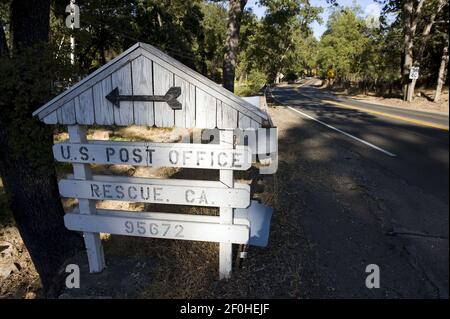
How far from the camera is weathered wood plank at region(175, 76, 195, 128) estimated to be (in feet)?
9.80

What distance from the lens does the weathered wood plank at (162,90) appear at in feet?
9.83

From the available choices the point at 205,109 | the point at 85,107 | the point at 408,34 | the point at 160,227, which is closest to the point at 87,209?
the point at 160,227

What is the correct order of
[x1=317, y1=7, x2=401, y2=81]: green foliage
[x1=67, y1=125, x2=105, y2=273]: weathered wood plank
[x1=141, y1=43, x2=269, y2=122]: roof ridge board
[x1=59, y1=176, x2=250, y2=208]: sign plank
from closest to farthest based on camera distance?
[x1=141, y1=43, x2=269, y2=122]: roof ridge board, [x1=59, y1=176, x2=250, y2=208]: sign plank, [x1=67, y1=125, x2=105, y2=273]: weathered wood plank, [x1=317, y1=7, x2=401, y2=81]: green foliage

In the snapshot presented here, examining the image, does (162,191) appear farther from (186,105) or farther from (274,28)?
(274,28)

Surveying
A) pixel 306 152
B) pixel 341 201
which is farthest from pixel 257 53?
pixel 341 201

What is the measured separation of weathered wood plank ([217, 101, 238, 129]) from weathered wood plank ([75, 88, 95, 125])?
128cm

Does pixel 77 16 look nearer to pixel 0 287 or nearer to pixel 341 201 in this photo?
pixel 0 287

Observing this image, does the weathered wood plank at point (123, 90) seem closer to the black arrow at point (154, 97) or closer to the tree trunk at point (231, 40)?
the black arrow at point (154, 97)

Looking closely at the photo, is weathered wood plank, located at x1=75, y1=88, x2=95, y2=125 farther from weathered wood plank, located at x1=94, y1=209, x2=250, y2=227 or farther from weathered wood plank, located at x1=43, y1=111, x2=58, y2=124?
weathered wood plank, located at x1=94, y1=209, x2=250, y2=227

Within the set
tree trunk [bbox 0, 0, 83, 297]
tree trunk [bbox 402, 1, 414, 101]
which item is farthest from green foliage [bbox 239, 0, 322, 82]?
tree trunk [bbox 0, 0, 83, 297]

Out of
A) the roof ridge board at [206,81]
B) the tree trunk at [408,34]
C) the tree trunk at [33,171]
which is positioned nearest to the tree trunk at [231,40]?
the tree trunk at [408,34]

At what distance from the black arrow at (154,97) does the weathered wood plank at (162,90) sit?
4 cm
